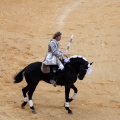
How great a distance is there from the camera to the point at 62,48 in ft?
57.1

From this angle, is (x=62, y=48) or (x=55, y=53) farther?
(x=62, y=48)

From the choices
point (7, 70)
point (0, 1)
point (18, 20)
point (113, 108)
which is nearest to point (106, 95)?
point (113, 108)

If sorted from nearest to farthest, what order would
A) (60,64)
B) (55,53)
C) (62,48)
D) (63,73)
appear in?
(55,53) < (60,64) < (63,73) < (62,48)

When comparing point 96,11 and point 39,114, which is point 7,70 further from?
point 96,11

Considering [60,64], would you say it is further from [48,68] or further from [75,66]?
[75,66]

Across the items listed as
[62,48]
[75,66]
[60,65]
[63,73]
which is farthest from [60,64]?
[62,48]

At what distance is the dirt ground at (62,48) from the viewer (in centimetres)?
1225

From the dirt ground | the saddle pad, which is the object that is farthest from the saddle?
the dirt ground

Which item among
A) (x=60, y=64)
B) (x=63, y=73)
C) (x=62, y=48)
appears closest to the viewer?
(x=60, y=64)

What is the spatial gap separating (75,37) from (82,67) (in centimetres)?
693

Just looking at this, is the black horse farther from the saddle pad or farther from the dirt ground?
the dirt ground

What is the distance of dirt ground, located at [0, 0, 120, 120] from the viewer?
12250mm

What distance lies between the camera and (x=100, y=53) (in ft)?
55.8

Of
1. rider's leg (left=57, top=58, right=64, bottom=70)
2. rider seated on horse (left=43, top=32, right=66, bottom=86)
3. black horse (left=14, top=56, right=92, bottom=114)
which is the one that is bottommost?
black horse (left=14, top=56, right=92, bottom=114)
